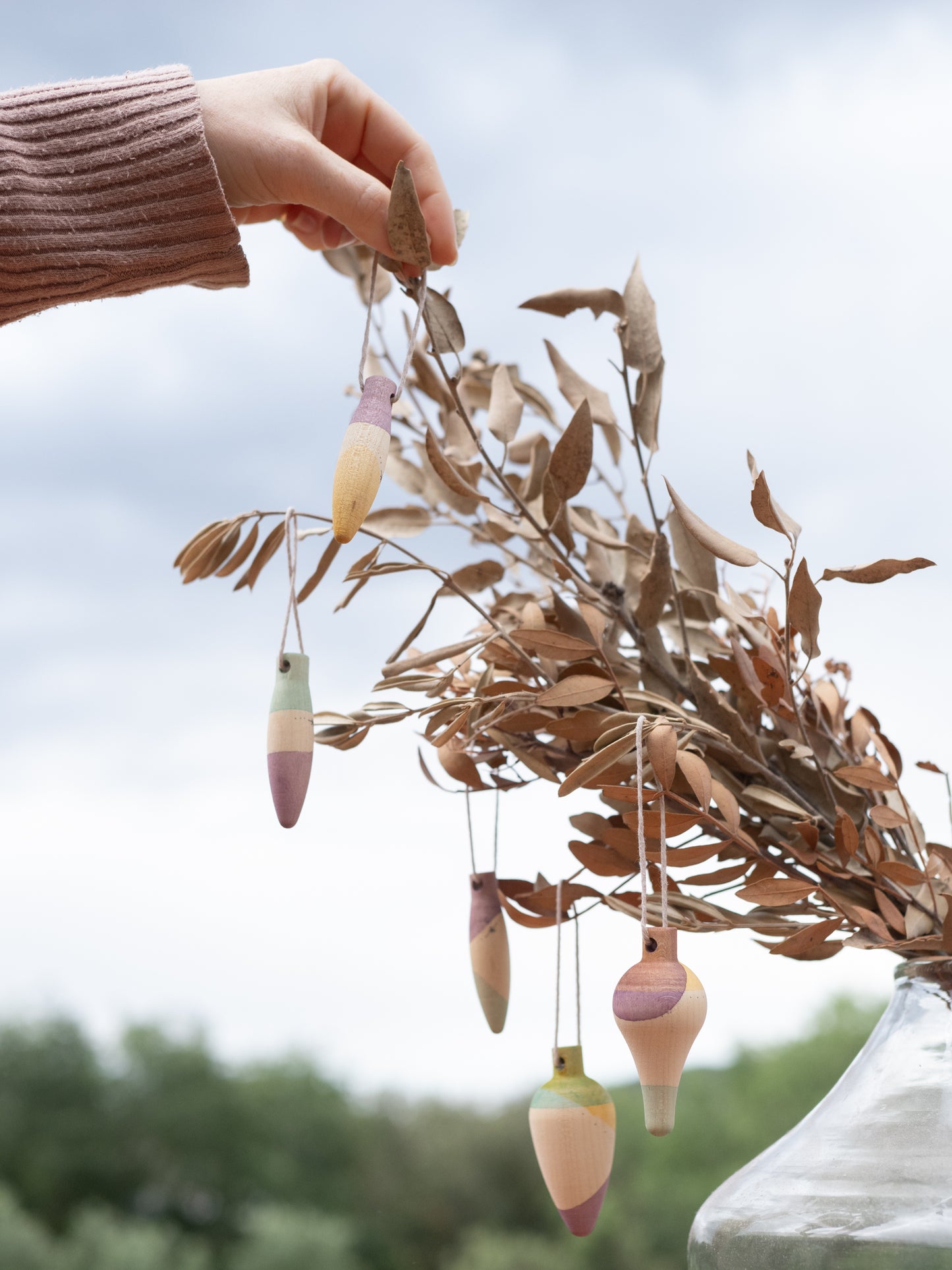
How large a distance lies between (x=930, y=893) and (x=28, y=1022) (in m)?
3.32

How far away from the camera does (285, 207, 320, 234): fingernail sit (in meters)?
0.39

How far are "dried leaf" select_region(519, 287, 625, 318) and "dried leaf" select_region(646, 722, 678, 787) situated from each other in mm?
157

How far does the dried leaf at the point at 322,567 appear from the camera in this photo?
1.19 feet

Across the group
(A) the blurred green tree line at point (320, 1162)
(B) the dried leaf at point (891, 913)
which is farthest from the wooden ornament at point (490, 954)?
(A) the blurred green tree line at point (320, 1162)

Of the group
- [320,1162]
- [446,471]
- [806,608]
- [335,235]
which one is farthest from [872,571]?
[320,1162]

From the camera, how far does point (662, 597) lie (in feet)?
1.12

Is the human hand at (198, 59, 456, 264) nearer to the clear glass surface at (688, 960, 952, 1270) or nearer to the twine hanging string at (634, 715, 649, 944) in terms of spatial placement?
the twine hanging string at (634, 715, 649, 944)

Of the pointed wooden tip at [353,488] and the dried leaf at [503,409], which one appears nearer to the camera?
the pointed wooden tip at [353,488]

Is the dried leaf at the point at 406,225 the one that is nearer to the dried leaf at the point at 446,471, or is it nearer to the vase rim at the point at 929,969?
the dried leaf at the point at 446,471

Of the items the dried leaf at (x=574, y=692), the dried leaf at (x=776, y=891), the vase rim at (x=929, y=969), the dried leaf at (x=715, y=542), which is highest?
the dried leaf at (x=715, y=542)

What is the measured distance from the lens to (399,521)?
425 millimetres

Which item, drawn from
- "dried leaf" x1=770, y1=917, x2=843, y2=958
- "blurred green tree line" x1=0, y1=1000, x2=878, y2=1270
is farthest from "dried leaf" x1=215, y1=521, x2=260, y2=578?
"blurred green tree line" x1=0, y1=1000, x2=878, y2=1270

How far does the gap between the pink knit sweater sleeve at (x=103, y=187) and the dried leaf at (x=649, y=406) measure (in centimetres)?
13

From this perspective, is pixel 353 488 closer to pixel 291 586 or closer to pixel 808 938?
pixel 291 586
